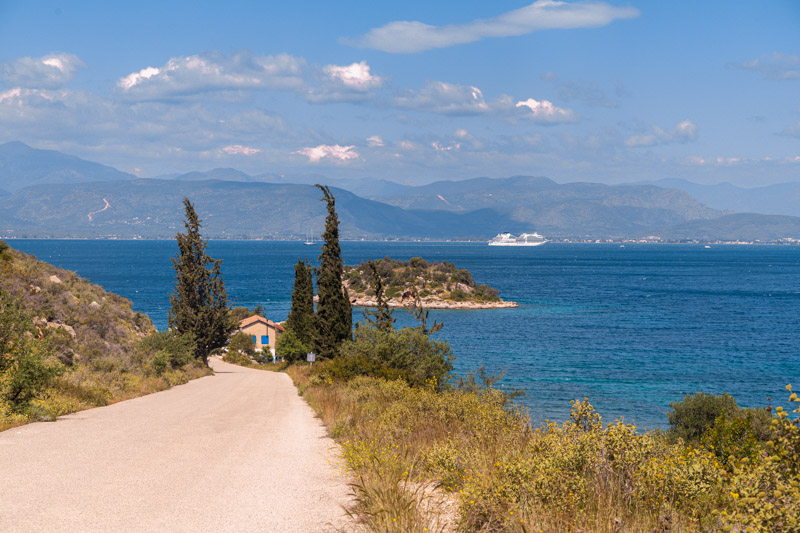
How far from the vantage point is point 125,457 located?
11.0m

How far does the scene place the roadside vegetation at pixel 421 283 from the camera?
398ft

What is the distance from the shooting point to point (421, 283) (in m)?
129

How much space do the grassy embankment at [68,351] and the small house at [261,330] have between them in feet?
106

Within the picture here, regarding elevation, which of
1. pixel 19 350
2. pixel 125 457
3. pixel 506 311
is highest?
pixel 19 350

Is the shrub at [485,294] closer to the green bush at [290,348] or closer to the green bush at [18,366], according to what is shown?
the green bush at [290,348]

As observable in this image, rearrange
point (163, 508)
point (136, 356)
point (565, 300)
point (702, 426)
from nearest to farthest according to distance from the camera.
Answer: point (163, 508), point (702, 426), point (136, 356), point (565, 300)

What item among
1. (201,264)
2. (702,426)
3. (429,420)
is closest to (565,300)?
(201,264)

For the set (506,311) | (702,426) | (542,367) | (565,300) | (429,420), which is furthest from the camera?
(565,300)

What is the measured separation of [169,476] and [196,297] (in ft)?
128

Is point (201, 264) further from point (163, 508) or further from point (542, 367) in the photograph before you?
point (163, 508)

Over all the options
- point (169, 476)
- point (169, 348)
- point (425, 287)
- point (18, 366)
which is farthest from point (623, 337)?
point (169, 476)

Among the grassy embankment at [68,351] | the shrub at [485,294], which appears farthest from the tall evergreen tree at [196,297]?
the shrub at [485,294]

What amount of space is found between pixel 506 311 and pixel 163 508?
99.6 metres

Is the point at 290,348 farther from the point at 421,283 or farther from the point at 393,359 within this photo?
the point at 421,283
